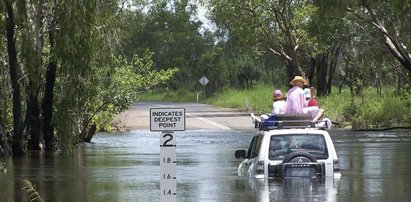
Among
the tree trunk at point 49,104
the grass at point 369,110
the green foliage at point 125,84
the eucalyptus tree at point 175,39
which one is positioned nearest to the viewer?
the tree trunk at point 49,104

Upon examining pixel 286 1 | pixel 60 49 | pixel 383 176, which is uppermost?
pixel 286 1

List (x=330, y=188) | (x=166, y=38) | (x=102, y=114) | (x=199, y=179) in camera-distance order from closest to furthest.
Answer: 1. (x=330, y=188)
2. (x=199, y=179)
3. (x=102, y=114)
4. (x=166, y=38)

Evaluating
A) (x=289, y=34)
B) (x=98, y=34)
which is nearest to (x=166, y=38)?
(x=289, y=34)

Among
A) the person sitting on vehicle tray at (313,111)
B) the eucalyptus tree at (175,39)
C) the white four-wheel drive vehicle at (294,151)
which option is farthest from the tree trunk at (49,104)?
the eucalyptus tree at (175,39)

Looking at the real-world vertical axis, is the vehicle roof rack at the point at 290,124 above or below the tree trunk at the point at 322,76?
below

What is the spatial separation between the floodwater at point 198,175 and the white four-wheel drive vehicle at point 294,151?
195mm

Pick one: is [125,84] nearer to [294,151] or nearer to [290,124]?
[290,124]

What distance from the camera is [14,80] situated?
25.1 m

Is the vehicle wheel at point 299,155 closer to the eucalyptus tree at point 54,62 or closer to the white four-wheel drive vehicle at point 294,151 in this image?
the white four-wheel drive vehicle at point 294,151

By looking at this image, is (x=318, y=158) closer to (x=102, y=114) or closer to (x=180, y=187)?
(x=180, y=187)

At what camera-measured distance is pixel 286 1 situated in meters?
47.8

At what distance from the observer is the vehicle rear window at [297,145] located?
595 inches

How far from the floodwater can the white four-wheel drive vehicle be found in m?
0.19

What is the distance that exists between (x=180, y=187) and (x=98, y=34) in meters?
7.15
